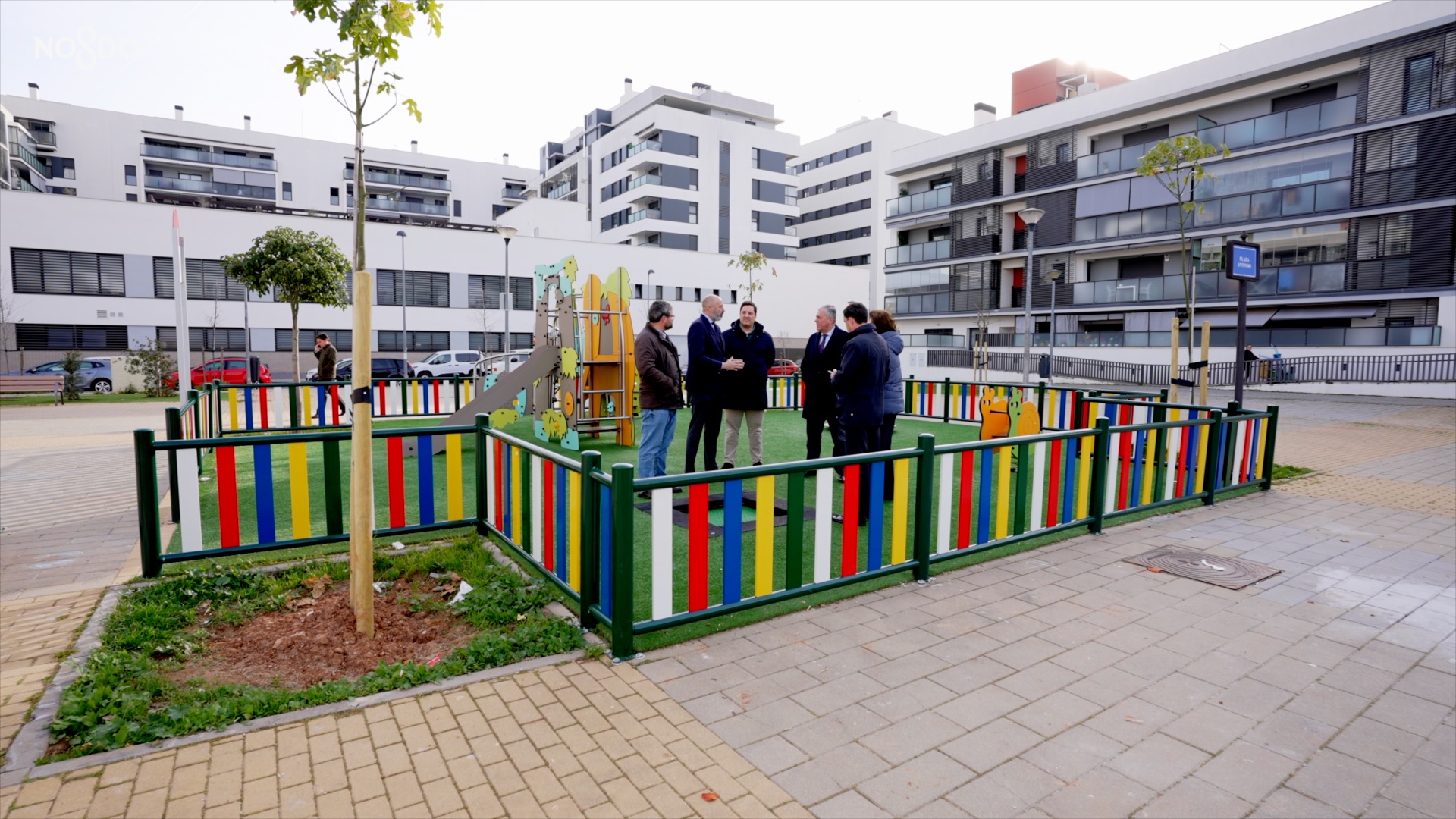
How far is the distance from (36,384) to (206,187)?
135ft

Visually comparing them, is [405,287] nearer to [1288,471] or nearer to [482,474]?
[482,474]

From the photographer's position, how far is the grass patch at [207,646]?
323cm

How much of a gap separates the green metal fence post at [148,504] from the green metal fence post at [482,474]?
2025 millimetres

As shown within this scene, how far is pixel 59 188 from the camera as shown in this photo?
54000 mm

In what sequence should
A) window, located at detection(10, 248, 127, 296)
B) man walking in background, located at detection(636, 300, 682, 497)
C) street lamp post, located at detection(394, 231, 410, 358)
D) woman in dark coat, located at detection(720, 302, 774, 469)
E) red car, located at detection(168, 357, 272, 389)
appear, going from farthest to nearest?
street lamp post, located at detection(394, 231, 410, 358)
window, located at detection(10, 248, 127, 296)
red car, located at detection(168, 357, 272, 389)
woman in dark coat, located at detection(720, 302, 774, 469)
man walking in background, located at detection(636, 300, 682, 497)

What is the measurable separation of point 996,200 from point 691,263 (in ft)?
62.3

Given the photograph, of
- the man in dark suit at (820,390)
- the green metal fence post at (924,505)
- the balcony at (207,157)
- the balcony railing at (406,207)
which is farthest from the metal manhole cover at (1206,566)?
the balcony at (207,157)

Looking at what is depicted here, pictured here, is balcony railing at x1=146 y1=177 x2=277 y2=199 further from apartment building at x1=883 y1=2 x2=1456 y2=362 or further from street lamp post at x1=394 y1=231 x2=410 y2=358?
apartment building at x1=883 y1=2 x2=1456 y2=362

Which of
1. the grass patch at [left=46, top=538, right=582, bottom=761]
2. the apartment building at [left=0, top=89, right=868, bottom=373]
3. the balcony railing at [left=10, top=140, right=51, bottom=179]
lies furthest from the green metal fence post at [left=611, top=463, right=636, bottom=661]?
the balcony railing at [left=10, top=140, right=51, bottom=179]

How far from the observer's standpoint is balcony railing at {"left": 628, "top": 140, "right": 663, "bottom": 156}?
56.8 m

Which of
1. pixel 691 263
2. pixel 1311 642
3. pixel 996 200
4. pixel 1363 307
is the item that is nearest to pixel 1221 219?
pixel 1363 307

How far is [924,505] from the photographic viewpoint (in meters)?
5.14

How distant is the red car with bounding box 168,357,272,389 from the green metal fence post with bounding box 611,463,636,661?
2734 cm

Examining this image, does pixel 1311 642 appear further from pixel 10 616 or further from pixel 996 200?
pixel 996 200
